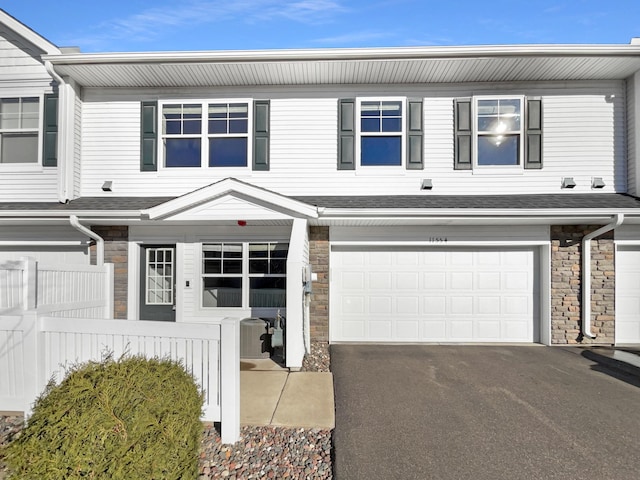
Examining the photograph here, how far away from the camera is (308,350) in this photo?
21.6 feet

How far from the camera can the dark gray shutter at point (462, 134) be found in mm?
7562

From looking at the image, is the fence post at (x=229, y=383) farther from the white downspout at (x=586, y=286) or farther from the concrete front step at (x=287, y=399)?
the white downspout at (x=586, y=286)

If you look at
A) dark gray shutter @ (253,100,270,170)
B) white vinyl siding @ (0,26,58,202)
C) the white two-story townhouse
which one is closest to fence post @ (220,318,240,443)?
the white two-story townhouse

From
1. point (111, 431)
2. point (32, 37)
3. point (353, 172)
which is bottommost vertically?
point (111, 431)

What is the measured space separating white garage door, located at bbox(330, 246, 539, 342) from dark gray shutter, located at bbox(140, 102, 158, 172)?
15.1 ft

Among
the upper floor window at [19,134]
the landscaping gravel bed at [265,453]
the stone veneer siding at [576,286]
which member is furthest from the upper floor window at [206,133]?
the stone veneer siding at [576,286]

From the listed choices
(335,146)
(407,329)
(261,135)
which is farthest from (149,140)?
(407,329)

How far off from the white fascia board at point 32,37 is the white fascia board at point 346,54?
60 centimetres

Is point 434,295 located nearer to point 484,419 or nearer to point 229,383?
point 484,419

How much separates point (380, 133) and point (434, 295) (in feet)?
12.5

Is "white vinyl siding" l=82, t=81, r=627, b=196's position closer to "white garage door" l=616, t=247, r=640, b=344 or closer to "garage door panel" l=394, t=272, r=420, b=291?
"white garage door" l=616, t=247, r=640, b=344

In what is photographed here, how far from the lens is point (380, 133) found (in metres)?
7.62

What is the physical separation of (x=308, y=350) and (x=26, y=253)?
6553mm

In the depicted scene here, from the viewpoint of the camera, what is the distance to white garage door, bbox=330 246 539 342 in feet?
24.4
